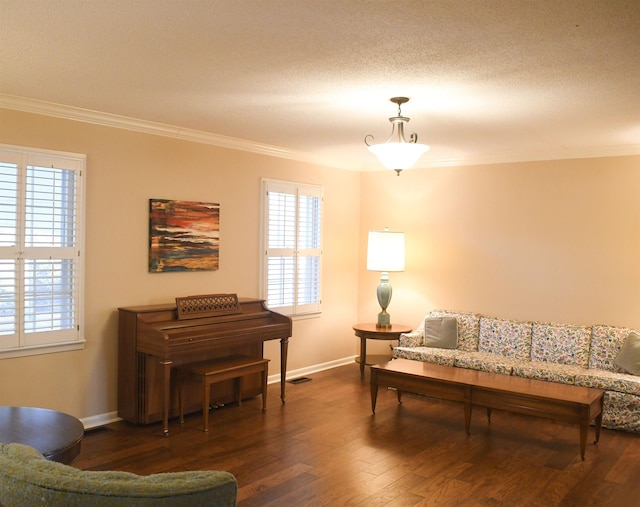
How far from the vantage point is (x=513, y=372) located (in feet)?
17.2

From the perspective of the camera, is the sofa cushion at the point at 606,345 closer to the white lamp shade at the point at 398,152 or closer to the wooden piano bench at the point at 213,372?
the white lamp shade at the point at 398,152

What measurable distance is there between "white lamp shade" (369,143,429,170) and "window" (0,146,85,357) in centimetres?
229

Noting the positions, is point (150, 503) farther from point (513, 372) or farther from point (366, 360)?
point (366, 360)

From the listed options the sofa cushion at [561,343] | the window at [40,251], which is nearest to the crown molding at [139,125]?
the window at [40,251]

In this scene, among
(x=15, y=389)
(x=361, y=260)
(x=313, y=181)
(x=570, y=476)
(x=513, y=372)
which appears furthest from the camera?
(x=361, y=260)

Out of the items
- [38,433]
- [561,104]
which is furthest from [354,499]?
[561,104]

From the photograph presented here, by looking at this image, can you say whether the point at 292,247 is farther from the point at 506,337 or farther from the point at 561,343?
the point at 561,343

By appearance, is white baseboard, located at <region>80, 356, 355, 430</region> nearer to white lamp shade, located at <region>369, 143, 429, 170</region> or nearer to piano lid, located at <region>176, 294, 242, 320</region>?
piano lid, located at <region>176, 294, 242, 320</region>

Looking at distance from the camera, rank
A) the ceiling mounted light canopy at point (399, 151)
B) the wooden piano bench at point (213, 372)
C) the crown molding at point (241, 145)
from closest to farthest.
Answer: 1. the ceiling mounted light canopy at point (399, 151)
2. the crown molding at point (241, 145)
3. the wooden piano bench at point (213, 372)

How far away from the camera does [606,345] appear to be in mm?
5312

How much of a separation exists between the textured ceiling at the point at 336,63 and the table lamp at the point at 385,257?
1630mm

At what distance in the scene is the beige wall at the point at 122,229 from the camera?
4.31 m

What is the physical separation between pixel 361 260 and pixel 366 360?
131 centimetres

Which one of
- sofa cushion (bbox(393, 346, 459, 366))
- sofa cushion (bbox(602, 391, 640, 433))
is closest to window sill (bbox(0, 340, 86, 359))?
sofa cushion (bbox(393, 346, 459, 366))
